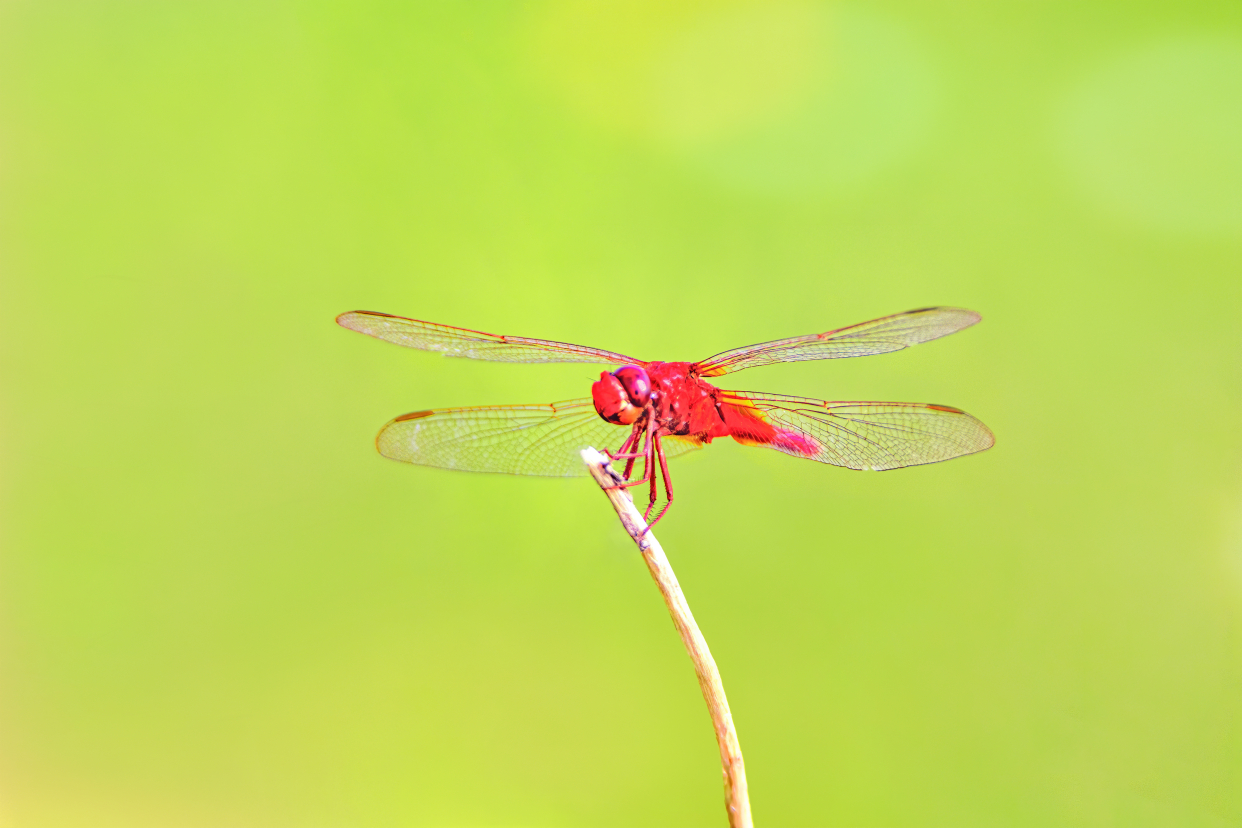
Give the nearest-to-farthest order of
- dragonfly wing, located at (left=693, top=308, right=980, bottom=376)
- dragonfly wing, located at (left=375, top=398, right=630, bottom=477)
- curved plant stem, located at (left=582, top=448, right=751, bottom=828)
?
curved plant stem, located at (left=582, top=448, right=751, bottom=828) → dragonfly wing, located at (left=693, top=308, right=980, bottom=376) → dragonfly wing, located at (left=375, top=398, right=630, bottom=477)

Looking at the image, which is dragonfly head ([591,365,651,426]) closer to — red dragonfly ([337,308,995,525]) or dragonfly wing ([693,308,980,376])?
red dragonfly ([337,308,995,525])

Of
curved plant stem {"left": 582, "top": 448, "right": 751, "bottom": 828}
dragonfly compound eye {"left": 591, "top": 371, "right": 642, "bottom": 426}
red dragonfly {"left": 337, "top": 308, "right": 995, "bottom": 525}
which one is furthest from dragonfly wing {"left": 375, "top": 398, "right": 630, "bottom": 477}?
curved plant stem {"left": 582, "top": 448, "right": 751, "bottom": 828}

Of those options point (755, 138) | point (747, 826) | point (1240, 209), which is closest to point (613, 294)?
point (755, 138)

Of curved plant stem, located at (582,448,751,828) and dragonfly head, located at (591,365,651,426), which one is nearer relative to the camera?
curved plant stem, located at (582,448,751,828)

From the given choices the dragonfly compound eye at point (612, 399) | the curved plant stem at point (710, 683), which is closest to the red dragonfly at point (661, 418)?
the dragonfly compound eye at point (612, 399)

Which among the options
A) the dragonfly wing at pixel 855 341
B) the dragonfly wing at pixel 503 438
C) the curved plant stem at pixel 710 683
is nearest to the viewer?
the curved plant stem at pixel 710 683

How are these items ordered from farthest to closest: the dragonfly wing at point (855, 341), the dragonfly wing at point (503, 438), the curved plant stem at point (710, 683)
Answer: the dragonfly wing at point (503, 438) < the dragonfly wing at point (855, 341) < the curved plant stem at point (710, 683)

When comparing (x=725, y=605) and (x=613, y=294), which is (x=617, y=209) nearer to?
(x=613, y=294)

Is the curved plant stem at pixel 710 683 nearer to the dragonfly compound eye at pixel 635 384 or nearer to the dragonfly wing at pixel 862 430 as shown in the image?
the dragonfly compound eye at pixel 635 384

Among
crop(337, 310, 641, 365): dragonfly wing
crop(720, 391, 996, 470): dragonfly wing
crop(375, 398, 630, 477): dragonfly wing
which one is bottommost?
crop(720, 391, 996, 470): dragonfly wing

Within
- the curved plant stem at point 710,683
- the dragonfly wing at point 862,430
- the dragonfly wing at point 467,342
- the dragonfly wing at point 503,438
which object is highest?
the dragonfly wing at point 467,342
